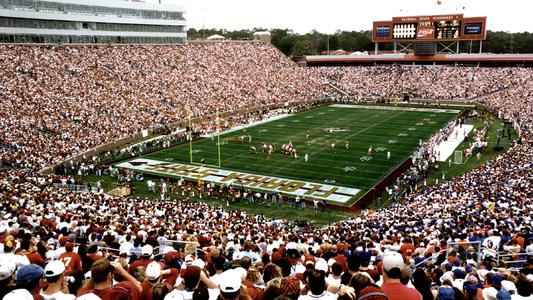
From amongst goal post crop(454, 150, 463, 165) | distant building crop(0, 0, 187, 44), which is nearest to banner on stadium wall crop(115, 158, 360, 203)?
goal post crop(454, 150, 463, 165)

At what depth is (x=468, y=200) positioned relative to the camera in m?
17.1

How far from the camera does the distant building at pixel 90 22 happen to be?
1750 inches

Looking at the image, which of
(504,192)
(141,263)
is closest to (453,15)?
(504,192)

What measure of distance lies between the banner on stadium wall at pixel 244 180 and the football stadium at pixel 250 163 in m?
0.18

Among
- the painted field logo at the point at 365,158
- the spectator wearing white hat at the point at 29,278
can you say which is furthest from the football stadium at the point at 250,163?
the painted field logo at the point at 365,158

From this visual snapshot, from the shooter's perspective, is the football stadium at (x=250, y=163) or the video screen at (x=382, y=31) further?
the video screen at (x=382, y=31)

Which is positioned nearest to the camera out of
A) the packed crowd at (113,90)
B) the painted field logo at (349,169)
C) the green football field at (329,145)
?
the green football field at (329,145)

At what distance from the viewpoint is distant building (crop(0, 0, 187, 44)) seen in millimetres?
44438

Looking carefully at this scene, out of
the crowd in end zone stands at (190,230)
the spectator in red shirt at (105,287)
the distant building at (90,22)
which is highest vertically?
the distant building at (90,22)

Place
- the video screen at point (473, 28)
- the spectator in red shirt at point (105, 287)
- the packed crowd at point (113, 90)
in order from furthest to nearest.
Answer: the video screen at point (473, 28) → the packed crowd at point (113, 90) → the spectator in red shirt at point (105, 287)

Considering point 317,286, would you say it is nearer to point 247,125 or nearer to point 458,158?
point 458,158

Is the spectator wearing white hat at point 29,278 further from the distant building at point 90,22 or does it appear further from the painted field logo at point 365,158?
the distant building at point 90,22

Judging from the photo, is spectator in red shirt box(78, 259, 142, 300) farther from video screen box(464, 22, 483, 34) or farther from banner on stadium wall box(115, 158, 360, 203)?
video screen box(464, 22, 483, 34)

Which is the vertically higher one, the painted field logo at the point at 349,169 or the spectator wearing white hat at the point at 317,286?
the spectator wearing white hat at the point at 317,286
